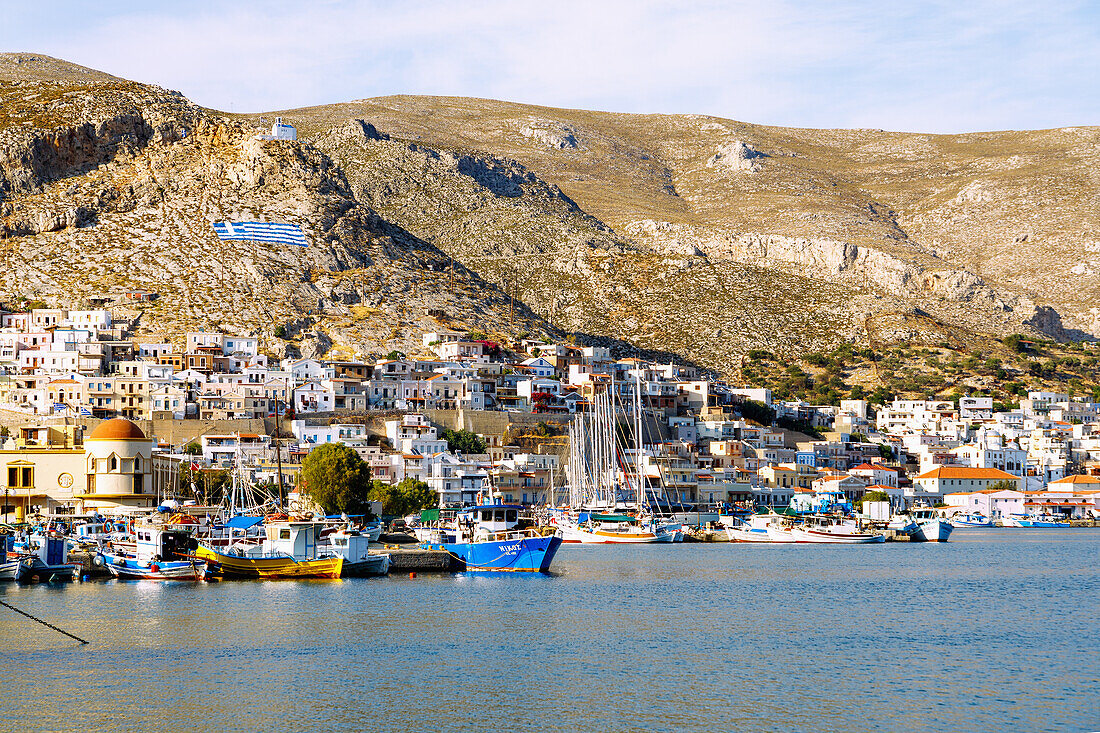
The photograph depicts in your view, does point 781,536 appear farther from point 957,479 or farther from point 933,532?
point 957,479

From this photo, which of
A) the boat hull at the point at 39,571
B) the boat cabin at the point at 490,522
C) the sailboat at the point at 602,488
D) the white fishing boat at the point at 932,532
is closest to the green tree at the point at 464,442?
the sailboat at the point at 602,488

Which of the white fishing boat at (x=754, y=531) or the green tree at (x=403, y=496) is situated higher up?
the green tree at (x=403, y=496)

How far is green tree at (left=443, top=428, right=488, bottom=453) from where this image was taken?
12900 centimetres

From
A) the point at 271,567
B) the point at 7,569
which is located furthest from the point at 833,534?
the point at 7,569

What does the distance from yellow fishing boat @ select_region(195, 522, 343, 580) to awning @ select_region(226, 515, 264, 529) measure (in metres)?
15.8

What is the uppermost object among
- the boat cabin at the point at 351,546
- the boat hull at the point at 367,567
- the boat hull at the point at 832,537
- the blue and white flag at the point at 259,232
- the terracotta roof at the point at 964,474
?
the blue and white flag at the point at 259,232

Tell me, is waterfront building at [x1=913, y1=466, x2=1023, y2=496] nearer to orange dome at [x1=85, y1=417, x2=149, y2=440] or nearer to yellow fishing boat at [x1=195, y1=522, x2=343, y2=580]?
orange dome at [x1=85, y1=417, x2=149, y2=440]

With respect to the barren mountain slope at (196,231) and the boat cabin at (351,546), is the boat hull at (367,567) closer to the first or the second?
the boat cabin at (351,546)

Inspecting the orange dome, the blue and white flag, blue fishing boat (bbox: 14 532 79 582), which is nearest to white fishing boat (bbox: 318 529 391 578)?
blue fishing boat (bbox: 14 532 79 582)

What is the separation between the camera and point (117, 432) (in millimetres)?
92062

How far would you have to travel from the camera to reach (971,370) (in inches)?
7362

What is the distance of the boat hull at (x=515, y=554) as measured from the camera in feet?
243

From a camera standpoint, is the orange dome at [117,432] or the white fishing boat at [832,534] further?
the white fishing boat at [832,534]

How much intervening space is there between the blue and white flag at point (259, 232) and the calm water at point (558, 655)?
9564cm
